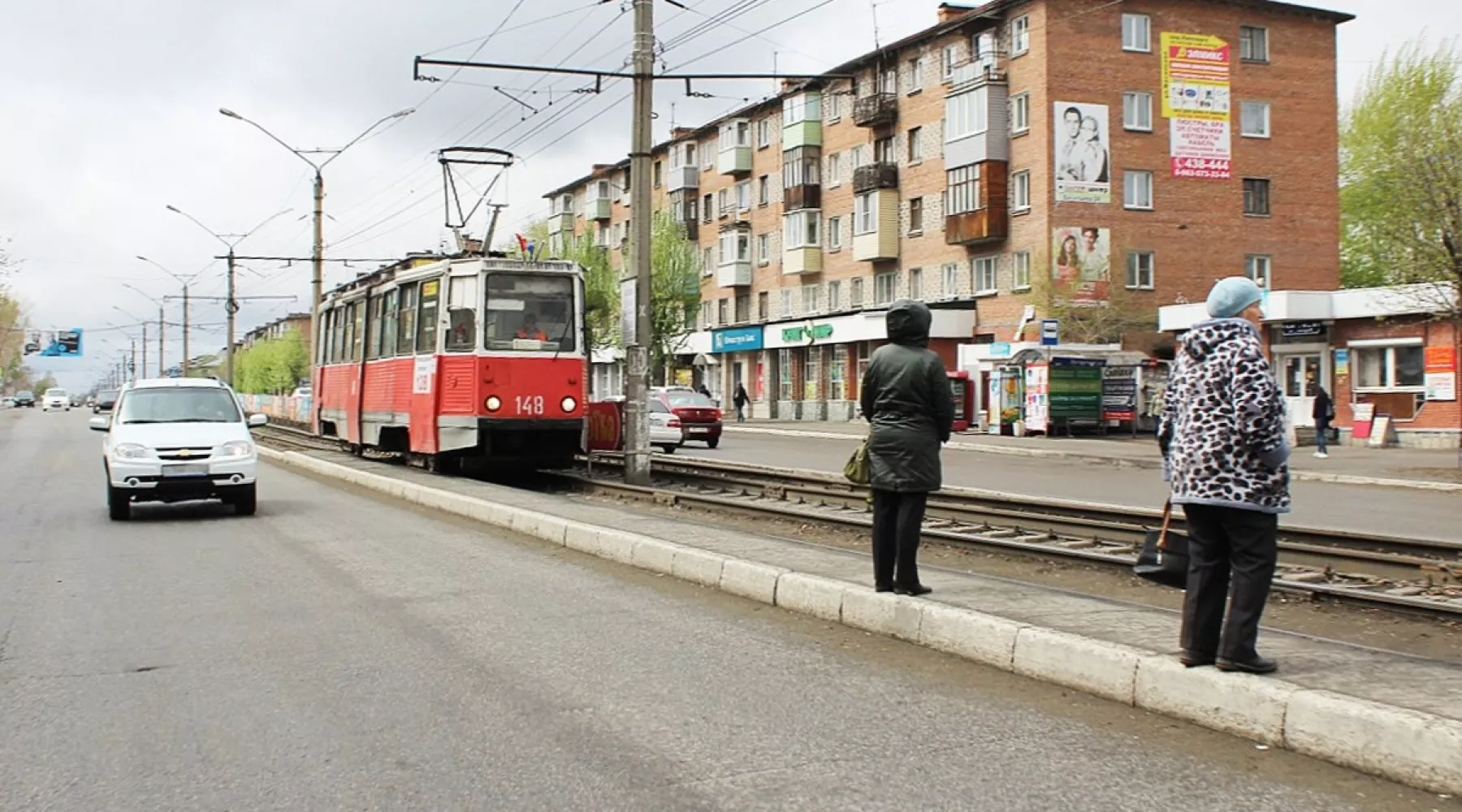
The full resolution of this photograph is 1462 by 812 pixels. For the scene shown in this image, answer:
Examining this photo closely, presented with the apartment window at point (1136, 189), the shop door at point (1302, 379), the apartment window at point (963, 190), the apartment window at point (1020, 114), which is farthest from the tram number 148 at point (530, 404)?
the apartment window at point (1136, 189)

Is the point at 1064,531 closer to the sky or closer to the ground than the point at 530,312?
closer to the ground

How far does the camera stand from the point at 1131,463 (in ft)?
86.9

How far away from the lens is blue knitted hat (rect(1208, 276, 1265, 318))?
539cm

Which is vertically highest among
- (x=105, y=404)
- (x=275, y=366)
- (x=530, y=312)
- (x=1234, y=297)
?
(x=275, y=366)

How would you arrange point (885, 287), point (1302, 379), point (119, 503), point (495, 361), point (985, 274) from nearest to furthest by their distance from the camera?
point (119, 503), point (495, 361), point (1302, 379), point (985, 274), point (885, 287)

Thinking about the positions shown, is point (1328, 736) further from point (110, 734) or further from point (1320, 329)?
point (1320, 329)

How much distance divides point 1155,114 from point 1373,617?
38.9m

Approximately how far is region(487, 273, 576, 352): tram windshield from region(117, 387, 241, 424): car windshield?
3863 mm

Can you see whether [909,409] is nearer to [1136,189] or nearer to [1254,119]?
[1136,189]

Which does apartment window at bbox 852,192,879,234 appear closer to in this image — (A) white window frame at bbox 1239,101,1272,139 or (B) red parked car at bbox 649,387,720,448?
(A) white window frame at bbox 1239,101,1272,139

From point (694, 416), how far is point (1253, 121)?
24.8m

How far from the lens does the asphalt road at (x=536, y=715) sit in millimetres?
4477

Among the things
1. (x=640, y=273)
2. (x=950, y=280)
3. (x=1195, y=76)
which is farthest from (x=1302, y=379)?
(x=640, y=273)

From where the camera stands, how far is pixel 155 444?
1420cm
